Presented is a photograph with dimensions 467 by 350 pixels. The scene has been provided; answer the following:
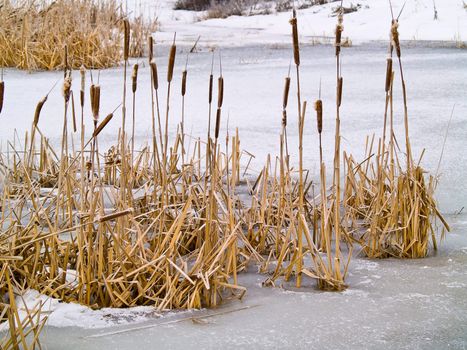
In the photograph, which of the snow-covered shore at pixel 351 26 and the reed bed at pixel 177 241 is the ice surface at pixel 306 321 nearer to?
the reed bed at pixel 177 241

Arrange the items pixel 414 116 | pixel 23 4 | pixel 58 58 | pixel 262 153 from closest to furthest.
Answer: pixel 262 153 < pixel 414 116 < pixel 58 58 < pixel 23 4

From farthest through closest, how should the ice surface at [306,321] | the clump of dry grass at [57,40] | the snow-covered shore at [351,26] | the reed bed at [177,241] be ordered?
the snow-covered shore at [351,26], the clump of dry grass at [57,40], the reed bed at [177,241], the ice surface at [306,321]

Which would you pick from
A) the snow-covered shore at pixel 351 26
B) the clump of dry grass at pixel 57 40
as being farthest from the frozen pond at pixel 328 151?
the snow-covered shore at pixel 351 26

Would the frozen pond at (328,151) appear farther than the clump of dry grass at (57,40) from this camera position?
No

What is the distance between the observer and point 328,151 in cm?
282

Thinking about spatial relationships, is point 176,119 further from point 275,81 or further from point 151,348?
point 151,348

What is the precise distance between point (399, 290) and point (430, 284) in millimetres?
81

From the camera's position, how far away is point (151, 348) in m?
1.26

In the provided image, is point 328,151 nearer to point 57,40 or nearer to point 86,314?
point 86,314

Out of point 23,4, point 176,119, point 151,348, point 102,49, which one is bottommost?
point 151,348

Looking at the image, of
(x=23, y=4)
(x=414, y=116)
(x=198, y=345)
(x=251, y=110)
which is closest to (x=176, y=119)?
(x=251, y=110)

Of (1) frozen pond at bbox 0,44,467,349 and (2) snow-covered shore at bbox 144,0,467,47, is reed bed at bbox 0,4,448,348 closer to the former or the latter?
(1) frozen pond at bbox 0,44,467,349

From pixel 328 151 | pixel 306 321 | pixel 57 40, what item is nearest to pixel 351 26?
pixel 57 40

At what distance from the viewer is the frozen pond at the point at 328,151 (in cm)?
131
